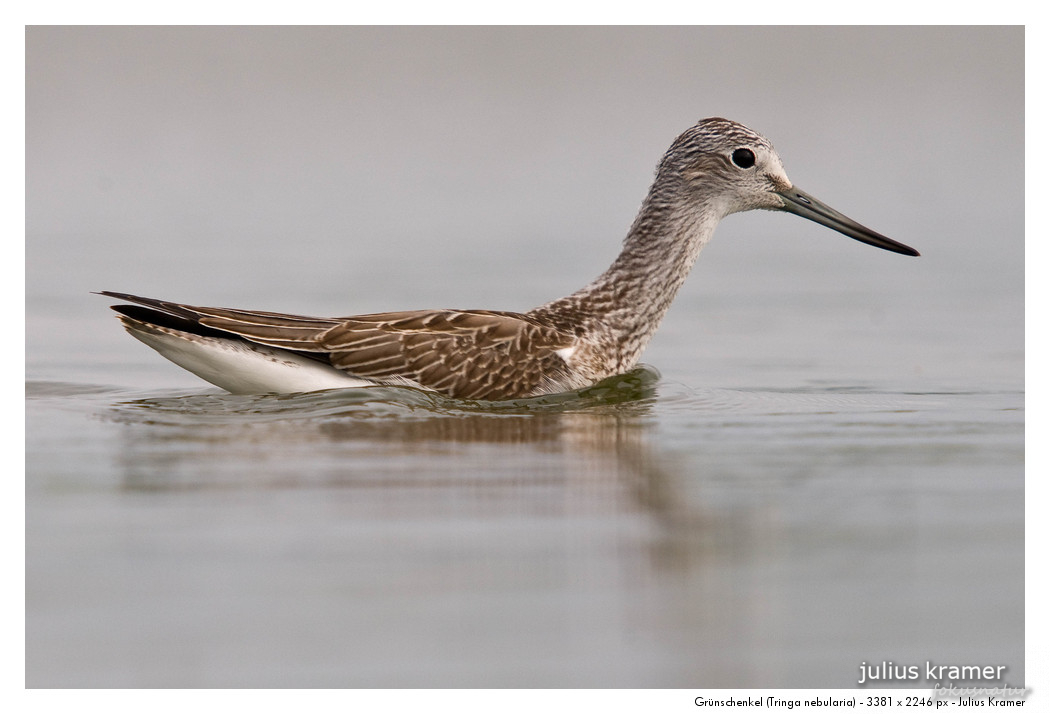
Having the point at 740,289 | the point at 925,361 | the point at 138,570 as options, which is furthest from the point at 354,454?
the point at 740,289

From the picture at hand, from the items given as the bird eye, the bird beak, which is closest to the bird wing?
the bird eye

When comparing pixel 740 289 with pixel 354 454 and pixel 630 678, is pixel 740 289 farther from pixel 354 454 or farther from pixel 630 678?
pixel 630 678

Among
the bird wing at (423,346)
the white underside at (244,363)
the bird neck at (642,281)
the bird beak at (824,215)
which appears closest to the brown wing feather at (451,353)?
the bird wing at (423,346)

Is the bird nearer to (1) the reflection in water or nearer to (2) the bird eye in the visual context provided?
(2) the bird eye

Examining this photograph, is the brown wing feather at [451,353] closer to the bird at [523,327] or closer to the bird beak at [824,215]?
the bird at [523,327]

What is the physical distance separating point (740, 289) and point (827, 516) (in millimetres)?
8185

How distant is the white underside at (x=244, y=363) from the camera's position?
9016 mm

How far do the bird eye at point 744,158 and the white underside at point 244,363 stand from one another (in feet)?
9.08

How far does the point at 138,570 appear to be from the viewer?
5.85 metres

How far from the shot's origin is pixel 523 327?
375 inches

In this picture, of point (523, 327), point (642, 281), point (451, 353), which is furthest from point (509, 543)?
point (642, 281)

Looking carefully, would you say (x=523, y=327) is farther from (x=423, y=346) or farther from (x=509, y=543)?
(x=509, y=543)

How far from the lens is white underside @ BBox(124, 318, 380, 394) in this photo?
9.02m

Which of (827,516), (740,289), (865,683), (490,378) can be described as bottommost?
(865,683)
